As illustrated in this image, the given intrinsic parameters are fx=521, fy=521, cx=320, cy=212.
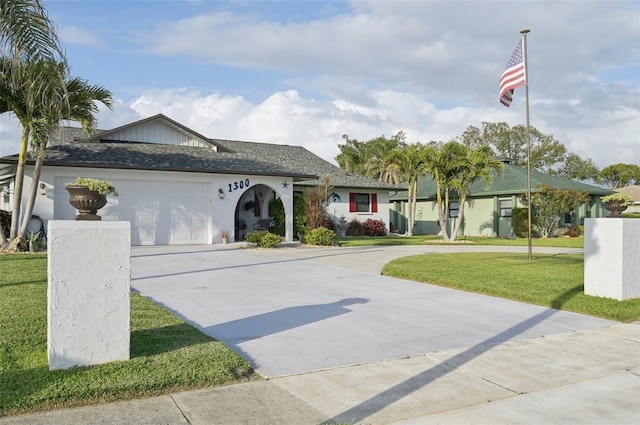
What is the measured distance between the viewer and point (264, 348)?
571 centimetres

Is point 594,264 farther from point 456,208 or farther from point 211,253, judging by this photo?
point 456,208

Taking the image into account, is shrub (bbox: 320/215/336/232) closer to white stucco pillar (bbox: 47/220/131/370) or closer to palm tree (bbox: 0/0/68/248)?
palm tree (bbox: 0/0/68/248)

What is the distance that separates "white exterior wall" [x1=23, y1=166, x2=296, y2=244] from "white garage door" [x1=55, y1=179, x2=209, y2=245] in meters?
0.04

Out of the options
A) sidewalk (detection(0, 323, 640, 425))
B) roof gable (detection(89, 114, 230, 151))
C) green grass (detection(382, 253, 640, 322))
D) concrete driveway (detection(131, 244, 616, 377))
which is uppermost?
roof gable (detection(89, 114, 230, 151))

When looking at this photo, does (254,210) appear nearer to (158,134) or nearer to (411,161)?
(158,134)

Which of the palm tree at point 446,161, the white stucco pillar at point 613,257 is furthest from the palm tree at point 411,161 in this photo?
the white stucco pillar at point 613,257

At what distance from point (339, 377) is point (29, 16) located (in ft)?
27.7

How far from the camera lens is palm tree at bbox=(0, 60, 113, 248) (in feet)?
41.0

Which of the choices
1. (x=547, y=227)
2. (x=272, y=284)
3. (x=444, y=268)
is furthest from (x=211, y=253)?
(x=547, y=227)

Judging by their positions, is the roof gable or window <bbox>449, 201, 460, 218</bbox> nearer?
the roof gable

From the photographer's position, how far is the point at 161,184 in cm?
1891

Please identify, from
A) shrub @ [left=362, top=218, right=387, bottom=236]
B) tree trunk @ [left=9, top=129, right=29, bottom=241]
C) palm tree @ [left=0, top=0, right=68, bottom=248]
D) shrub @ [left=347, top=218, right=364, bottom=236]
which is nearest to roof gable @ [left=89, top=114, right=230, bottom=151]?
tree trunk @ [left=9, top=129, right=29, bottom=241]

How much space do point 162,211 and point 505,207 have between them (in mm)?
18832

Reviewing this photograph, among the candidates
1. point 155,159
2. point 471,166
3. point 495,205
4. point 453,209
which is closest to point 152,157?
point 155,159
